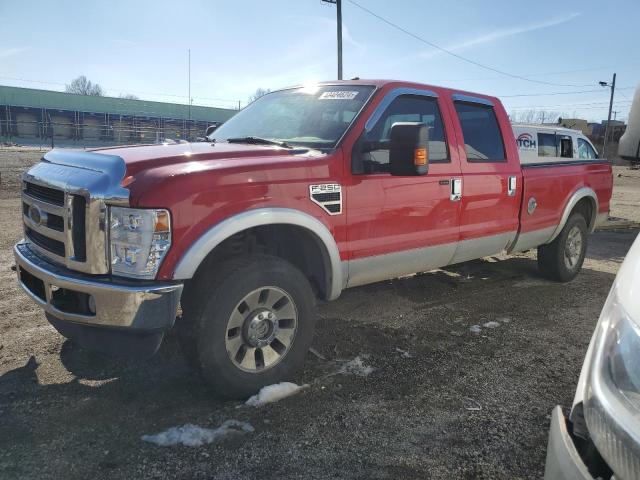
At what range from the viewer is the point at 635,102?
8.36 ft

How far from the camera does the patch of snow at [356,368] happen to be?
3527 mm

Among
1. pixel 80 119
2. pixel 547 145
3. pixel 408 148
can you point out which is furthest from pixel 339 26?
pixel 80 119

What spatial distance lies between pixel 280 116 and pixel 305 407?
2.33m

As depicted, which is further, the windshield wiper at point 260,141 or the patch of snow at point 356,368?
the windshield wiper at point 260,141

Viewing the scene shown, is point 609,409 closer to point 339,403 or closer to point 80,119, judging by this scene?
point 339,403

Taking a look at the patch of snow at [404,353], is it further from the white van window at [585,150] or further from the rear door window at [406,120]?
the white van window at [585,150]

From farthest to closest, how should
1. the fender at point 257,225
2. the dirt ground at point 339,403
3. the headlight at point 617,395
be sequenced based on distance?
A: 1. the fender at point 257,225
2. the dirt ground at point 339,403
3. the headlight at point 617,395

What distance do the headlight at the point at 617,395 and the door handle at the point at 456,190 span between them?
8.93ft

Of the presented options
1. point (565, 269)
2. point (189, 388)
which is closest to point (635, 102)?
point (189, 388)

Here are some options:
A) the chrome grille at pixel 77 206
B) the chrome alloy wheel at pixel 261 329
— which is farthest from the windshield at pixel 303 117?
the chrome grille at pixel 77 206

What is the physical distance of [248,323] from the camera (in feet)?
10.1

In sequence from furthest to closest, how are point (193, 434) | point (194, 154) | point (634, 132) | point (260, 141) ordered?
point (260, 141), point (194, 154), point (193, 434), point (634, 132)

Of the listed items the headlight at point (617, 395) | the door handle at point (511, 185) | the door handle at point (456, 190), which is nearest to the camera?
the headlight at point (617, 395)

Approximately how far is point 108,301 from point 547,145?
6.97m
